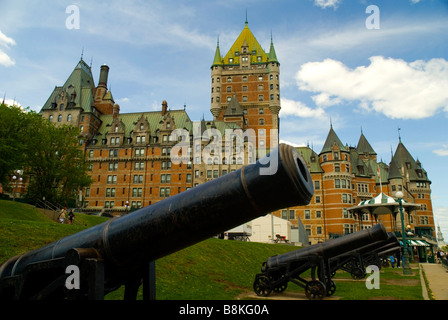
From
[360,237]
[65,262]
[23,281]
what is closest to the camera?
[65,262]

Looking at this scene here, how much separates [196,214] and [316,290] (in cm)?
904

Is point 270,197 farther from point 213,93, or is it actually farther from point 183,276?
point 213,93

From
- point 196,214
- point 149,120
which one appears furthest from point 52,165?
point 196,214

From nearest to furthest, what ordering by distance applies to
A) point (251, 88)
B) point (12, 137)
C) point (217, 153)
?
point (12, 137) → point (217, 153) → point (251, 88)

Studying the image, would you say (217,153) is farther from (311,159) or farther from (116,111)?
(116,111)

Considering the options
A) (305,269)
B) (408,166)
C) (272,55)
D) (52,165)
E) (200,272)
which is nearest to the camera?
(305,269)

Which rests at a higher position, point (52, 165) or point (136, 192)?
point (52, 165)

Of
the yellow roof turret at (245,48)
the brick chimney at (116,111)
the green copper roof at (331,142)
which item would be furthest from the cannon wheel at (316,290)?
the yellow roof turret at (245,48)

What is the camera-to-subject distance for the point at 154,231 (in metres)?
4.23

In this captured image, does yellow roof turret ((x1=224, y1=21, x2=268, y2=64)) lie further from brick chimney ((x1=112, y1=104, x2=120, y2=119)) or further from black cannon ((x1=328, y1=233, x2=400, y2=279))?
black cannon ((x1=328, y1=233, x2=400, y2=279))

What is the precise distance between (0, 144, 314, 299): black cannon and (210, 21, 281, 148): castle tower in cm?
7024
